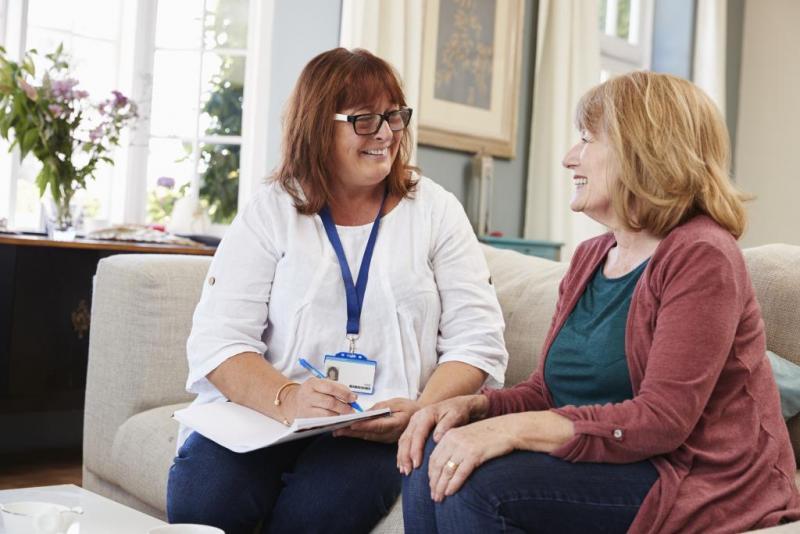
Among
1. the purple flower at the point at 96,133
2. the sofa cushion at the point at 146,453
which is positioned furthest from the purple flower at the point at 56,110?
the sofa cushion at the point at 146,453

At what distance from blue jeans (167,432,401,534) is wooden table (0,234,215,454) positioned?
5.90 feet

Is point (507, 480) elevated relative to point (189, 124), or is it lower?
lower

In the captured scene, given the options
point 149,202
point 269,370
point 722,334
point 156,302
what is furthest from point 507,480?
point 149,202

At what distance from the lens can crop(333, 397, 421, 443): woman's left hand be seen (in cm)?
171

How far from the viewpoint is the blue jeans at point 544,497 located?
4.08 feet

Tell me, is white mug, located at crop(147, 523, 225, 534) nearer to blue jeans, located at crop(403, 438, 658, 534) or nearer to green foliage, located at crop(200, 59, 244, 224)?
blue jeans, located at crop(403, 438, 658, 534)

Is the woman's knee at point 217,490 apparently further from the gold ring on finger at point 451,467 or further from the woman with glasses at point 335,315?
the gold ring on finger at point 451,467

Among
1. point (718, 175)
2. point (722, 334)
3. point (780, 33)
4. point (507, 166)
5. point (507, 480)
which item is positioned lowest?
point (507, 480)

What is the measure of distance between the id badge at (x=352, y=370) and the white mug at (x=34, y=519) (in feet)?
2.13

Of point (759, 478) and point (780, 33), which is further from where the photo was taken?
point (780, 33)

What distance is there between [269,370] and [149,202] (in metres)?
2.45

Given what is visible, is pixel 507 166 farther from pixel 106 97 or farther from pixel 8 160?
pixel 8 160

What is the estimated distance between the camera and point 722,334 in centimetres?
128

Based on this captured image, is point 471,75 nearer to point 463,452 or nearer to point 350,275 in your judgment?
point 350,275
